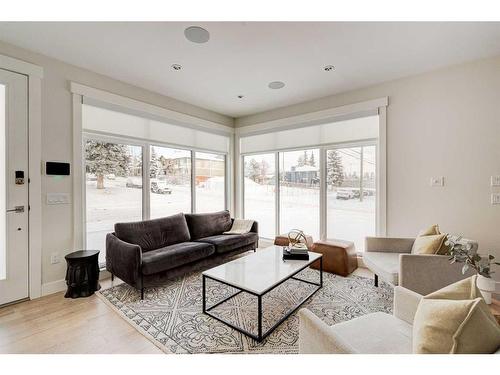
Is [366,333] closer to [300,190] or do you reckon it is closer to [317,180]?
[317,180]

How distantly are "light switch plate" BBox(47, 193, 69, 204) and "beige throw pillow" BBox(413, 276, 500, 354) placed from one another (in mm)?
Answer: 3456

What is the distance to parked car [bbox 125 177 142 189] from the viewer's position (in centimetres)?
343

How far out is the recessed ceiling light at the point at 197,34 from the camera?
84.2 inches

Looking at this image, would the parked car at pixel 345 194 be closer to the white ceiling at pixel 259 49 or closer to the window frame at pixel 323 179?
the window frame at pixel 323 179

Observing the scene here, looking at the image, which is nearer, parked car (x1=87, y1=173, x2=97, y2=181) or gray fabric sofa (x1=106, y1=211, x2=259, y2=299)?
gray fabric sofa (x1=106, y1=211, x2=259, y2=299)

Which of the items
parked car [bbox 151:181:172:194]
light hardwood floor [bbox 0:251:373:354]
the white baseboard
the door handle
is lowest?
light hardwood floor [bbox 0:251:373:354]

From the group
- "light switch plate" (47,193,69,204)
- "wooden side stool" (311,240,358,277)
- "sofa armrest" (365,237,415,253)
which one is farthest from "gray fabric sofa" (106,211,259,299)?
"sofa armrest" (365,237,415,253)

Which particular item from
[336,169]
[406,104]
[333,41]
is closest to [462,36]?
[406,104]

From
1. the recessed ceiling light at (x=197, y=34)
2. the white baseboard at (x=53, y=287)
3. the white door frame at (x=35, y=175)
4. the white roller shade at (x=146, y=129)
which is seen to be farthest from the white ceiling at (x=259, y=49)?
the white baseboard at (x=53, y=287)

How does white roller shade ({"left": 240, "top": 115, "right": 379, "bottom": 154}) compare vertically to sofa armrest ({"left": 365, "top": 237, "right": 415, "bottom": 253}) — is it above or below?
above

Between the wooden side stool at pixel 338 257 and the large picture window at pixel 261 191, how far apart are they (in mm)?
1492

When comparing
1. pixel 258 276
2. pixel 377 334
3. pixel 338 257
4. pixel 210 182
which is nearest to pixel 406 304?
pixel 377 334

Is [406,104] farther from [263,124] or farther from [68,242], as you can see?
[68,242]

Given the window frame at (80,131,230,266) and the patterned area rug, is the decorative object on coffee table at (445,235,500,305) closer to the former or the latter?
the patterned area rug
